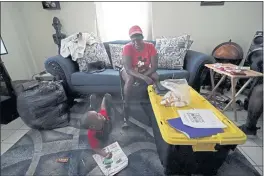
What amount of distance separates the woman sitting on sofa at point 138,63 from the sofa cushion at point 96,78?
0.16 metres

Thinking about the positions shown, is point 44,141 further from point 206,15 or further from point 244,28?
point 244,28

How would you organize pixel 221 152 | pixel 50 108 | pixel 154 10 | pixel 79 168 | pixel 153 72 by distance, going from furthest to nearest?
pixel 154 10 → pixel 153 72 → pixel 50 108 → pixel 79 168 → pixel 221 152

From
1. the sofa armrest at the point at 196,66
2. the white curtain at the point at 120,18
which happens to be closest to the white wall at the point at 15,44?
the white curtain at the point at 120,18

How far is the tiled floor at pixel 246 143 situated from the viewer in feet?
3.69

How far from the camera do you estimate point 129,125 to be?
1.50 m

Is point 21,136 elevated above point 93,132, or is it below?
below

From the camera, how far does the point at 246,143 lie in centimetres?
127

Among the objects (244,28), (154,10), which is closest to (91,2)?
(154,10)

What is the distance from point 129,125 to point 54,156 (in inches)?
28.2

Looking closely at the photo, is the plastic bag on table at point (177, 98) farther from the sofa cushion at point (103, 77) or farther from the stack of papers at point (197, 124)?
the sofa cushion at point (103, 77)

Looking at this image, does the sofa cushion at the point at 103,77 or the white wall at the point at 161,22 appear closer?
the sofa cushion at the point at 103,77

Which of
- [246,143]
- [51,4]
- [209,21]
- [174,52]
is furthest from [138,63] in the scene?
[51,4]

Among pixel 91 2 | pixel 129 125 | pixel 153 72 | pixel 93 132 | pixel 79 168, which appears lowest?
pixel 79 168

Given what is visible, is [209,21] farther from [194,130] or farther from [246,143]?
[194,130]
